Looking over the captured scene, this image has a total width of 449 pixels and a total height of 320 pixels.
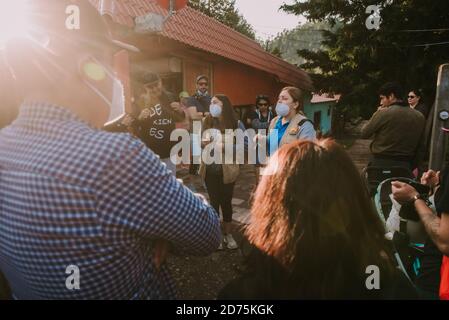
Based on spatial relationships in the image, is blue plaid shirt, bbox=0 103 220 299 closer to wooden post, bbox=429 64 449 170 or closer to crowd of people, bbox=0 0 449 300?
crowd of people, bbox=0 0 449 300

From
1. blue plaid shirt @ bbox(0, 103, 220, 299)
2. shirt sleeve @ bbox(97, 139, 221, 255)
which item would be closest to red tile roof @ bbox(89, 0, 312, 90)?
blue plaid shirt @ bbox(0, 103, 220, 299)

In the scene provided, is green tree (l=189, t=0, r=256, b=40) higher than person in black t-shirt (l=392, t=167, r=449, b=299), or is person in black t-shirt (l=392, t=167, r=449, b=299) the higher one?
green tree (l=189, t=0, r=256, b=40)

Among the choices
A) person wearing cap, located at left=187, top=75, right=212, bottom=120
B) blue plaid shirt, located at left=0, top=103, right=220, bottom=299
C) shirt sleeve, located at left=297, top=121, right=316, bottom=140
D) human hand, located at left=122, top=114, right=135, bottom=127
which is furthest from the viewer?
person wearing cap, located at left=187, top=75, right=212, bottom=120

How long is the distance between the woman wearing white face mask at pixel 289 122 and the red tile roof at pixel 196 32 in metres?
2.51

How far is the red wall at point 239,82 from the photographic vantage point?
994 centimetres

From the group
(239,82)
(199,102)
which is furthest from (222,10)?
(199,102)

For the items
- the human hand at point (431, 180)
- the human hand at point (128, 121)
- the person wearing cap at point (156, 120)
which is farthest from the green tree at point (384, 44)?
the human hand at point (431, 180)

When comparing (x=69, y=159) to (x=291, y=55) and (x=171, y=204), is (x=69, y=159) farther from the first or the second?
(x=291, y=55)

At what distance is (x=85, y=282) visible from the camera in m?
0.95

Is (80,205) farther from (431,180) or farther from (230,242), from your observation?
(230,242)

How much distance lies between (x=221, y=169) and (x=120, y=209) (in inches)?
117

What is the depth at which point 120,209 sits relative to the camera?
92 centimetres

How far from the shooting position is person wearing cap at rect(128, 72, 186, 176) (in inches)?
163
